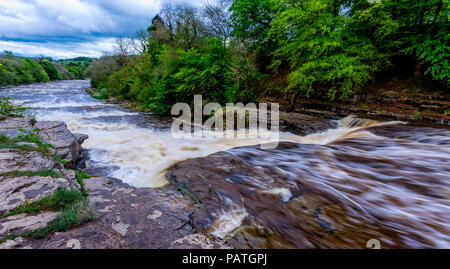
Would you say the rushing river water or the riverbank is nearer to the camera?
the riverbank

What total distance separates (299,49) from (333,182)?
10336 millimetres

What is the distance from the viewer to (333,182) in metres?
4.16

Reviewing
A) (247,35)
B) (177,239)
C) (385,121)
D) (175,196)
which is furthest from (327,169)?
(247,35)

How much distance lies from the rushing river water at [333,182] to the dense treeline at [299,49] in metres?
4.59

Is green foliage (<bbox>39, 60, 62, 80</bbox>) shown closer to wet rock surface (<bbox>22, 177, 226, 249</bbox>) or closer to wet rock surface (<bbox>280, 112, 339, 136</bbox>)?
wet rock surface (<bbox>280, 112, 339, 136</bbox>)

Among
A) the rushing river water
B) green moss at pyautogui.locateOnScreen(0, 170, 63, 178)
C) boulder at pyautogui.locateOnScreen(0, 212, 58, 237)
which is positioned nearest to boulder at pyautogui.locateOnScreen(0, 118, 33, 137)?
the rushing river water

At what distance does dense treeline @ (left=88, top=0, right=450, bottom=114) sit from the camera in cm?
1003

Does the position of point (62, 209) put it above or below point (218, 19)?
below

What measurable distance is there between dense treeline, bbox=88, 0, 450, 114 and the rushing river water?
15.1 feet

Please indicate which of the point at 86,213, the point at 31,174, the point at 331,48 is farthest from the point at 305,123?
the point at 31,174

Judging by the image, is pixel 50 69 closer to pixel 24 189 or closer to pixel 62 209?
pixel 24 189

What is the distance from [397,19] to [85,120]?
19557 millimetres

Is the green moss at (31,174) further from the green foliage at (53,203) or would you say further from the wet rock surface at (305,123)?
the wet rock surface at (305,123)

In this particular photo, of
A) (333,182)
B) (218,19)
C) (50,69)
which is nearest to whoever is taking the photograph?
(333,182)
